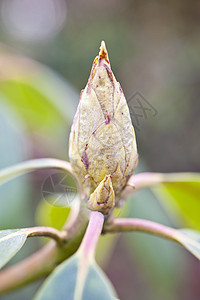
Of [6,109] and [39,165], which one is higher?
[6,109]

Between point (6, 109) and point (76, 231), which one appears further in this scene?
point (6, 109)

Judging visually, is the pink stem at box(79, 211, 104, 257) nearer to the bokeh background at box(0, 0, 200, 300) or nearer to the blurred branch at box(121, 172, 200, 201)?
the blurred branch at box(121, 172, 200, 201)

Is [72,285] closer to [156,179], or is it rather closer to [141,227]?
[141,227]

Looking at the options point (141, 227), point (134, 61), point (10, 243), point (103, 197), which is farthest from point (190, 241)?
point (134, 61)

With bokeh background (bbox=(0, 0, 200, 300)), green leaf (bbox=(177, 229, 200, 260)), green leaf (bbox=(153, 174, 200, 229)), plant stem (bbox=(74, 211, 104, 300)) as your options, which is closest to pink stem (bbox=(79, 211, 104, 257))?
plant stem (bbox=(74, 211, 104, 300))

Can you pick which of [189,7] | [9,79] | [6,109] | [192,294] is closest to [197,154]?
[192,294]

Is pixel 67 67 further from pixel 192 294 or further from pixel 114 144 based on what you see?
pixel 114 144
